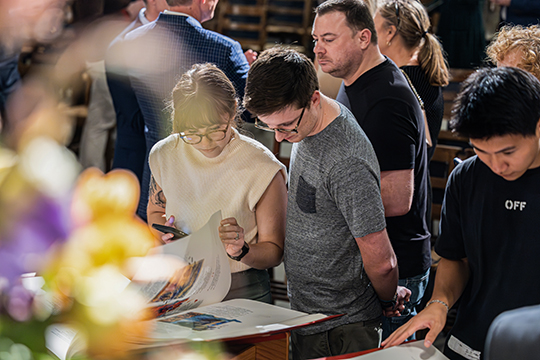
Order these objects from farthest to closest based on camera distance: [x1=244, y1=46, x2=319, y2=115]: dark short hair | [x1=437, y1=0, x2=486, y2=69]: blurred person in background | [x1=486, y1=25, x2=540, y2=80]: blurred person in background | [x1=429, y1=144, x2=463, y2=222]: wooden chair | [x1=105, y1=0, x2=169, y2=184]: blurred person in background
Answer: [x1=437, y1=0, x2=486, y2=69]: blurred person in background < [x1=429, y1=144, x2=463, y2=222]: wooden chair < [x1=105, y1=0, x2=169, y2=184]: blurred person in background < [x1=486, y1=25, x2=540, y2=80]: blurred person in background < [x1=244, y1=46, x2=319, y2=115]: dark short hair

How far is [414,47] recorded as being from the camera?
2.22 meters

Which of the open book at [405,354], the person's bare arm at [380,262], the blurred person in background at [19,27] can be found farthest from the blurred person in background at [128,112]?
the blurred person in background at [19,27]

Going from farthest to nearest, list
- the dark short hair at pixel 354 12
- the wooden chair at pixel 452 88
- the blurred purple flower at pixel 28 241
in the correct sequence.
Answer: the wooden chair at pixel 452 88, the dark short hair at pixel 354 12, the blurred purple flower at pixel 28 241

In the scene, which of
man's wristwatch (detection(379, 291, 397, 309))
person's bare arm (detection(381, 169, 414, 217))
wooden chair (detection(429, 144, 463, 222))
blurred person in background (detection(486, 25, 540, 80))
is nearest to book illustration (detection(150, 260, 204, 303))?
man's wristwatch (detection(379, 291, 397, 309))

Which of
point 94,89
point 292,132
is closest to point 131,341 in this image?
point 292,132

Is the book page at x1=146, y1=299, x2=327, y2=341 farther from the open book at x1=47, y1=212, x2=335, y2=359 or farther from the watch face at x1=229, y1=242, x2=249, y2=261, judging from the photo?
the watch face at x1=229, y1=242, x2=249, y2=261

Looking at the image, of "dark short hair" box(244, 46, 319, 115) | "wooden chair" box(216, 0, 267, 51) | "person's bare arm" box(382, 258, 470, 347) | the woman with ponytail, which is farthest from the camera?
"wooden chair" box(216, 0, 267, 51)

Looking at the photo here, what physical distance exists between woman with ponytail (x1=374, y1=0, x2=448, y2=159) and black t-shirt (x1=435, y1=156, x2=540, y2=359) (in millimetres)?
1093

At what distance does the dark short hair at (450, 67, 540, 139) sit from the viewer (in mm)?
980

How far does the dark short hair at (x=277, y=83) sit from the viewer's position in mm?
1230

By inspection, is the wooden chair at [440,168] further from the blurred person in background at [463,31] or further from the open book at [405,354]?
the open book at [405,354]

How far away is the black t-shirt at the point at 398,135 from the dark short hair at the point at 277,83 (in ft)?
1.46

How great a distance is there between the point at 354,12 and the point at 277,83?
2.22 feet

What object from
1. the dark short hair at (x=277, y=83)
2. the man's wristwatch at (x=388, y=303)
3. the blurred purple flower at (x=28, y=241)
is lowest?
the man's wristwatch at (x=388, y=303)
